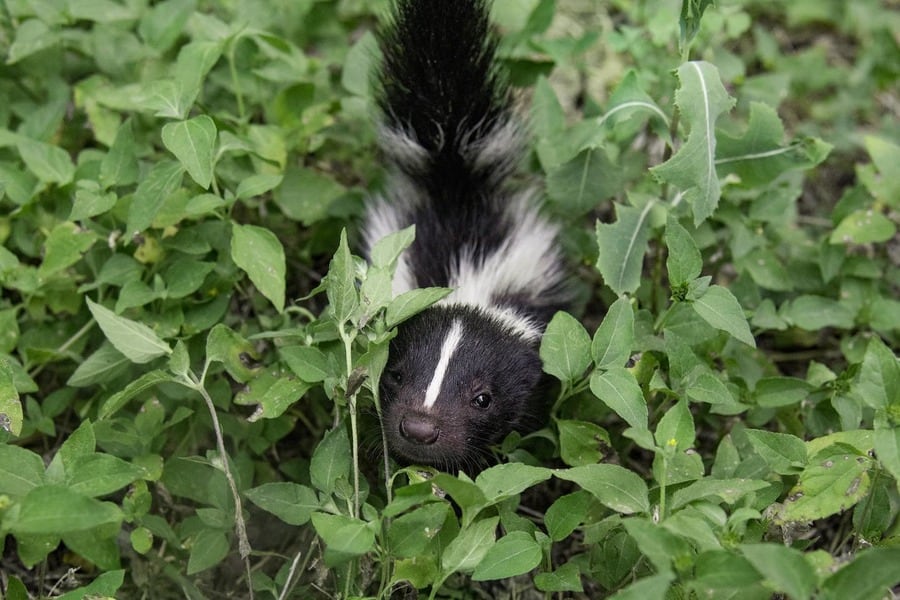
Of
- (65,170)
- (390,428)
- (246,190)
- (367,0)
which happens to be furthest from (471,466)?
(367,0)

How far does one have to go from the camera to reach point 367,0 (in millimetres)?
4926

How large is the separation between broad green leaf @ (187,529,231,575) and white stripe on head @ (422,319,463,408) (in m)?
0.78

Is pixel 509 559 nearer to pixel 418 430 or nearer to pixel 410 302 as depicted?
pixel 418 430

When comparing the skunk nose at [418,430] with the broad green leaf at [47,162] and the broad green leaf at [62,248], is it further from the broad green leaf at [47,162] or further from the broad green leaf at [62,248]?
the broad green leaf at [47,162]

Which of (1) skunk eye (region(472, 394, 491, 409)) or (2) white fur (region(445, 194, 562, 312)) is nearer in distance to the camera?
(1) skunk eye (region(472, 394, 491, 409))

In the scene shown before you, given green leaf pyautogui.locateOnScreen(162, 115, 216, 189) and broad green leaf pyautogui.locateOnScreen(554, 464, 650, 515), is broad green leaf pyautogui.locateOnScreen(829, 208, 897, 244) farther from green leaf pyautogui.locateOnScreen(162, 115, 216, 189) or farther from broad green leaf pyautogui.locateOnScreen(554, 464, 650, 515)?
green leaf pyautogui.locateOnScreen(162, 115, 216, 189)

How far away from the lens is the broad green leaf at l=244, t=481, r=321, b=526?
8.98 ft

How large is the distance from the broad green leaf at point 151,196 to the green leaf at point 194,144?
99 mm

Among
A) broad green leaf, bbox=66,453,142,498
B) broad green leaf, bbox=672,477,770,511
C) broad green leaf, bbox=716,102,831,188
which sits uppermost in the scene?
broad green leaf, bbox=716,102,831,188

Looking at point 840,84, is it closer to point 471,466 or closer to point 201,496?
point 471,466

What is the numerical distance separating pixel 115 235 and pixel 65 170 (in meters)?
0.36

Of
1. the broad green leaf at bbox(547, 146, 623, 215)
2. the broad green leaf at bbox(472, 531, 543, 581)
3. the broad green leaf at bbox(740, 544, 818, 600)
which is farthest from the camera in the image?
the broad green leaf at bbox(547, 146, 623, 215)

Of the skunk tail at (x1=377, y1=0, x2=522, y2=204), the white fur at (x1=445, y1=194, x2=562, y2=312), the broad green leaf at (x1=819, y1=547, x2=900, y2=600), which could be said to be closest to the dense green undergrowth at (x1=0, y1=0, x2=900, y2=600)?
the broad green leaf at (x1=819, y1=547, x2=900, y2=600)

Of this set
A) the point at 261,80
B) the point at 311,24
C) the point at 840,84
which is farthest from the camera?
the point at 840,84
